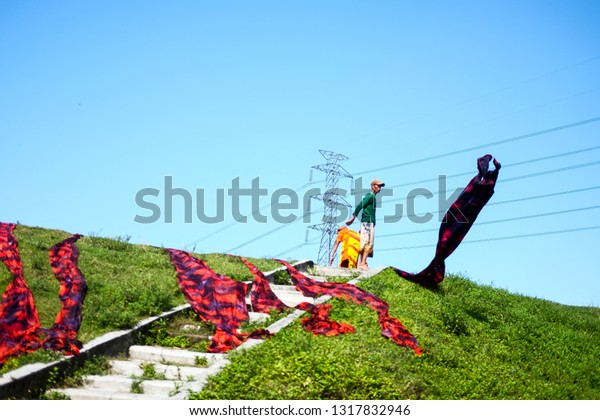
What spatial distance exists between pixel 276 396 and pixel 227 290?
484cm

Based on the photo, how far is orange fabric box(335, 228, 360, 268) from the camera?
22.9 m

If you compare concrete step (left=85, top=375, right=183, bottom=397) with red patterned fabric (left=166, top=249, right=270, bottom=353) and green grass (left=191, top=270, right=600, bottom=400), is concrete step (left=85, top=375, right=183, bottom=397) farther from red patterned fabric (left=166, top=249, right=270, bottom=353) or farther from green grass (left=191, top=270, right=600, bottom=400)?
red patterned fabric (left=166, top=249, right=270, bottom=353)

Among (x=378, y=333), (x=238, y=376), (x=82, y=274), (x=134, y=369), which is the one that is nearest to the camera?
(x=238, y=376)

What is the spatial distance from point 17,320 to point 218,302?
3.69m

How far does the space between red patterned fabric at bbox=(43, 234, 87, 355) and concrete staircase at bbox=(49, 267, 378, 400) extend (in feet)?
2.42

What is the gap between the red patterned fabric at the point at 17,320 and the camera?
402 inches

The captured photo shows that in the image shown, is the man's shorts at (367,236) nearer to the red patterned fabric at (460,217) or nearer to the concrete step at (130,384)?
the red patterned fabric at (460,217)

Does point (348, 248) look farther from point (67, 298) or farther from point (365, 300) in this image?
point (67, 298)

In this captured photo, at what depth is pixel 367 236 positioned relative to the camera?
57.7 feet

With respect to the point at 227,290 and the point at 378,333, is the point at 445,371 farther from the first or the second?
the point at 227,290

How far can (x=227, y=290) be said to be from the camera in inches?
524

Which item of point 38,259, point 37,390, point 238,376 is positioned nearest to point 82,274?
point 38,259

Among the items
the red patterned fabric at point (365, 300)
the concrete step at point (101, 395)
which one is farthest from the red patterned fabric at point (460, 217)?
the concrete step at point (101, 395)

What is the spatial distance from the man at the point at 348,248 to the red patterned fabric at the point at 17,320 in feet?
39.6
